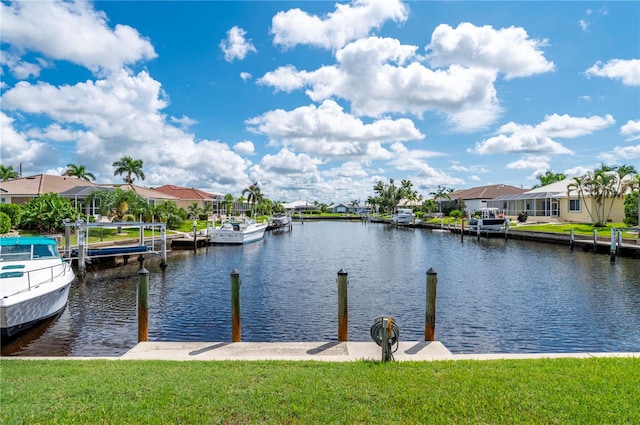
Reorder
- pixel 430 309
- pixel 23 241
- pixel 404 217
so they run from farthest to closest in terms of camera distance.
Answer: pixel 404 217
pixel 23 241
pixel 430 309

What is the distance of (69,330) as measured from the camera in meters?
14.3

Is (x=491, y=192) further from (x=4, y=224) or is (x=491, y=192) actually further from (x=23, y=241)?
(x=23, y=241)

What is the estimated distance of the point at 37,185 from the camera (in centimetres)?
5094

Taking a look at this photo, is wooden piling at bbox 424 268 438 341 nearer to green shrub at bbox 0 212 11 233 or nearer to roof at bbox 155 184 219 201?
green shrub at bbox 0 212 11 233

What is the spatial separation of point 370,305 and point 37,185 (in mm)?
48780

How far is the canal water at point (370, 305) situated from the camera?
1322 centimetres

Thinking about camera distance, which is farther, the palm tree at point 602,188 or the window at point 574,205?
the window at point 574,205

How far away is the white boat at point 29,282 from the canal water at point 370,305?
0.63 m

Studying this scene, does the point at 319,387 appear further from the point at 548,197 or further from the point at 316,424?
the point at 548,197

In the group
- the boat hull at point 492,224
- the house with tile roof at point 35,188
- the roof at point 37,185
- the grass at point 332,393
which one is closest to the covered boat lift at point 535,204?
the boat hull at point 492,224

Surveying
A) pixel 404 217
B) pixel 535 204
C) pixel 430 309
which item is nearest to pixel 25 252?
pixel 430 309

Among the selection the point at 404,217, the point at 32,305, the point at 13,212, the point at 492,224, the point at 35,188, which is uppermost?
the point at 35,188

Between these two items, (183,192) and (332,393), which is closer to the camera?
(332,393)

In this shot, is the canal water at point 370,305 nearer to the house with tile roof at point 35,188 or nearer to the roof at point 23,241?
the roof at point 23,241
